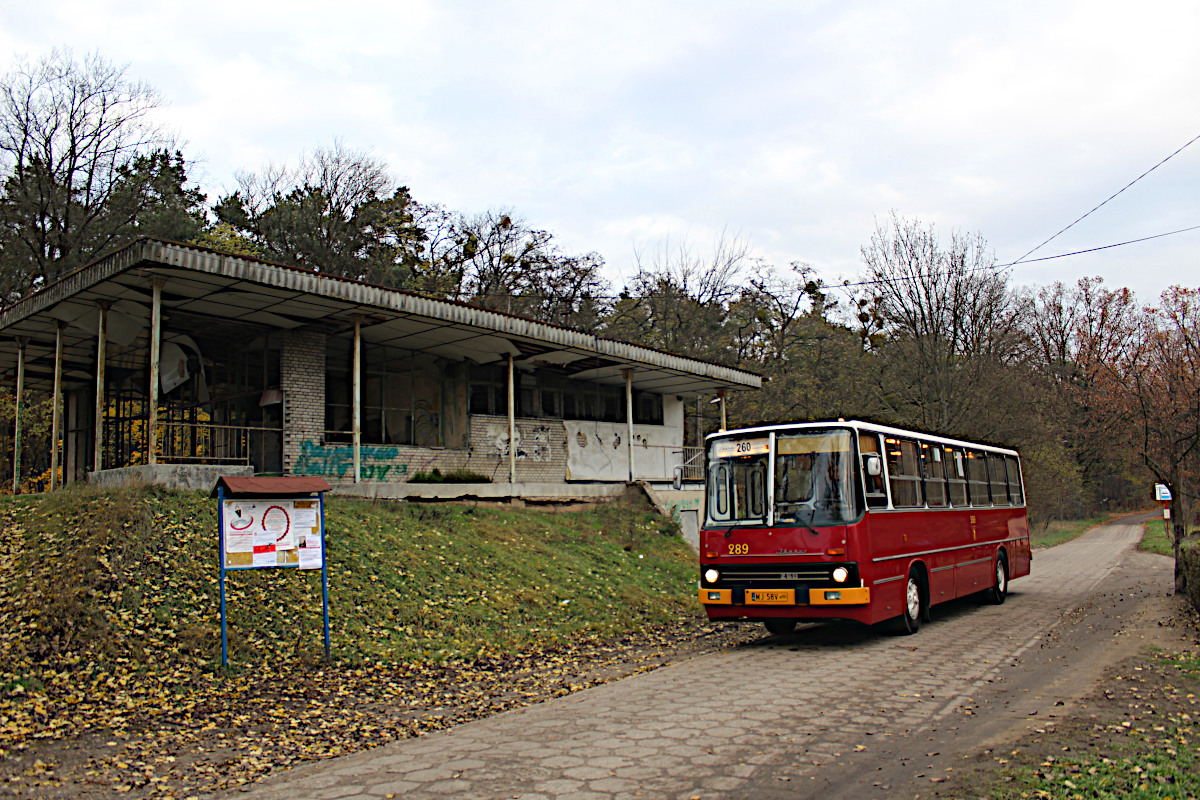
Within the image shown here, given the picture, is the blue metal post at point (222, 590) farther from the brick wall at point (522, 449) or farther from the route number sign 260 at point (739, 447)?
the brick wall at point (522, 449)

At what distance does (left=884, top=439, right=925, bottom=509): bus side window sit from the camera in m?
12.1

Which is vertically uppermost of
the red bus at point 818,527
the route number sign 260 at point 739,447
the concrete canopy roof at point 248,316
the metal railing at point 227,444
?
the concrete canopy roof at point 248,316

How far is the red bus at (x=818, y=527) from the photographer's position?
10805 millimetres

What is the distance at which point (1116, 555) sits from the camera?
30453 millimetres

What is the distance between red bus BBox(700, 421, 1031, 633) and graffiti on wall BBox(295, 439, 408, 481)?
9.23 m

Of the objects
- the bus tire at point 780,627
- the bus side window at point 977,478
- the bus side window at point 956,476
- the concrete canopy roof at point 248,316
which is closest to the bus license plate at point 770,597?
the bus tire at point 780,627

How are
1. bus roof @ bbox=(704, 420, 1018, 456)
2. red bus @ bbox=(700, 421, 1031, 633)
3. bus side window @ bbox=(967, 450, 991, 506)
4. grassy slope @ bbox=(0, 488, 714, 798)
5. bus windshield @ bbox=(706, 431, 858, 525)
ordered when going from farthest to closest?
bus side window @ bbox=(967, 450, 991, 506) < bus roof @ bbox=(704, 420, 1018, 456) < bus windshield @ bbox=(706, 431, 858, 525) < red bus @ bbox=(700, 421, 1031, 633) < grassy slope @ bbox=(0, 488, 714, 798)

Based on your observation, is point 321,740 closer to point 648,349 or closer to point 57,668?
point 57,668

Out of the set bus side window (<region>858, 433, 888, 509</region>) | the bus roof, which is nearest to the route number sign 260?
the bus roof

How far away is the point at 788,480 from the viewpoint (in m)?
11.3

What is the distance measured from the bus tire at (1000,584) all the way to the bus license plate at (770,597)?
715 cm

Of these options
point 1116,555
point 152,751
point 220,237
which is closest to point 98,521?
point 152,751

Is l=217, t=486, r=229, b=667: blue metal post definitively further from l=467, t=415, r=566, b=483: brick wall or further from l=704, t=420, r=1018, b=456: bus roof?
l=467, t=415, r=566, b=483: brick wall

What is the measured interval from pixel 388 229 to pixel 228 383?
76.9 feet
